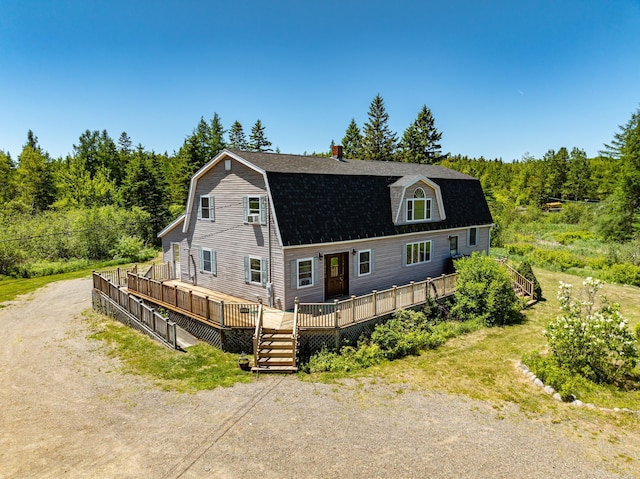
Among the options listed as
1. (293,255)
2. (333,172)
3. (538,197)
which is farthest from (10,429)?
(538,197)

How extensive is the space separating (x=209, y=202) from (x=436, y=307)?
36.9 feet

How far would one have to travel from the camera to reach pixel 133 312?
668 inches

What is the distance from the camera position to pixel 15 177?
55.7m

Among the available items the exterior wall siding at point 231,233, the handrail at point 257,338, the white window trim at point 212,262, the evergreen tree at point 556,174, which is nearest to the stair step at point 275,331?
the handrail at point 257,338

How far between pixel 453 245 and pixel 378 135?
131 feet

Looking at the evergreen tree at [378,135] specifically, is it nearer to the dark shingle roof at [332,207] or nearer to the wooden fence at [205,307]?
the dark shingle roof at [332,207]

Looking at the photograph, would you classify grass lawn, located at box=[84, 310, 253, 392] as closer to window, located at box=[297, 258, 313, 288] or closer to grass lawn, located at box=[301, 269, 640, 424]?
grass lawn, located at box=[301, 269, 640, 424]

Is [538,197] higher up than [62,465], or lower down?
higher up

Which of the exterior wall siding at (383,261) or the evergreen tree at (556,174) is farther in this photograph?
the evergreen tree at (556,174)

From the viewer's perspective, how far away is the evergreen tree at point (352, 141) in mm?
59688

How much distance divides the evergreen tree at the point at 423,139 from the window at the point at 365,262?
39814 millimetres

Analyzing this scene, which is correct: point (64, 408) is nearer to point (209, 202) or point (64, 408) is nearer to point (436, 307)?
point (209, 202)

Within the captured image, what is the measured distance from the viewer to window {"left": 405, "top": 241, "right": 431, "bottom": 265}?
62.1 feet

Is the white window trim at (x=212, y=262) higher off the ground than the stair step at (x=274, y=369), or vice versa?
the white window trim at (x=212, y=262)
